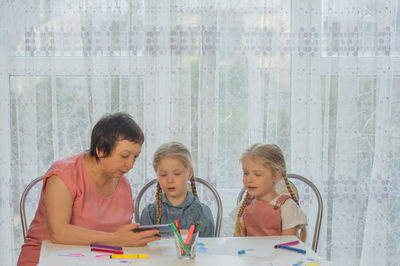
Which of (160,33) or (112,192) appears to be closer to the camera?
(112,192)

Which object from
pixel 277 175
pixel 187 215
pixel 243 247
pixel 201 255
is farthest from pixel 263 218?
pixel 201 255

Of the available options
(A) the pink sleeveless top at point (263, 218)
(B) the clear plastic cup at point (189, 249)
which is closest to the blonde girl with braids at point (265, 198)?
(A) the pink sleeveless top at point (263, 218)

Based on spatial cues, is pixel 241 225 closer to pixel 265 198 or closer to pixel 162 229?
pixel 265 198

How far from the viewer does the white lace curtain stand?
2.88 metres

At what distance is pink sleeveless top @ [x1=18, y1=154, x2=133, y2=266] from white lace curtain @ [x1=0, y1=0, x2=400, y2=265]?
0.73 meters

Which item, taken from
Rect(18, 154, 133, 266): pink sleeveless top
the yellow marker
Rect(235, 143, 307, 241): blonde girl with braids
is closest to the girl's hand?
the yellow marker

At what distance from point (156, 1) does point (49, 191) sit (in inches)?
50.1

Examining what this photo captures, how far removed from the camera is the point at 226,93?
294cm

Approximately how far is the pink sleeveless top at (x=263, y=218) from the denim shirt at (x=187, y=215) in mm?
166

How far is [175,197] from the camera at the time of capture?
243 cm

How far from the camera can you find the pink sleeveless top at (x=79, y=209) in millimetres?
2061

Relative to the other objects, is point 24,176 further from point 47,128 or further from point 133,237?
point 133,237

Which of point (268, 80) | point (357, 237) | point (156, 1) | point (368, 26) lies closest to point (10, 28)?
point (156, 1)

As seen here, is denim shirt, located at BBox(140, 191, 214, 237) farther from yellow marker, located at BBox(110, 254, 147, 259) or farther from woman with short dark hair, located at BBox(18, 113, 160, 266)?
yellow marker, located at BBox(110, 254, 147, 259)
